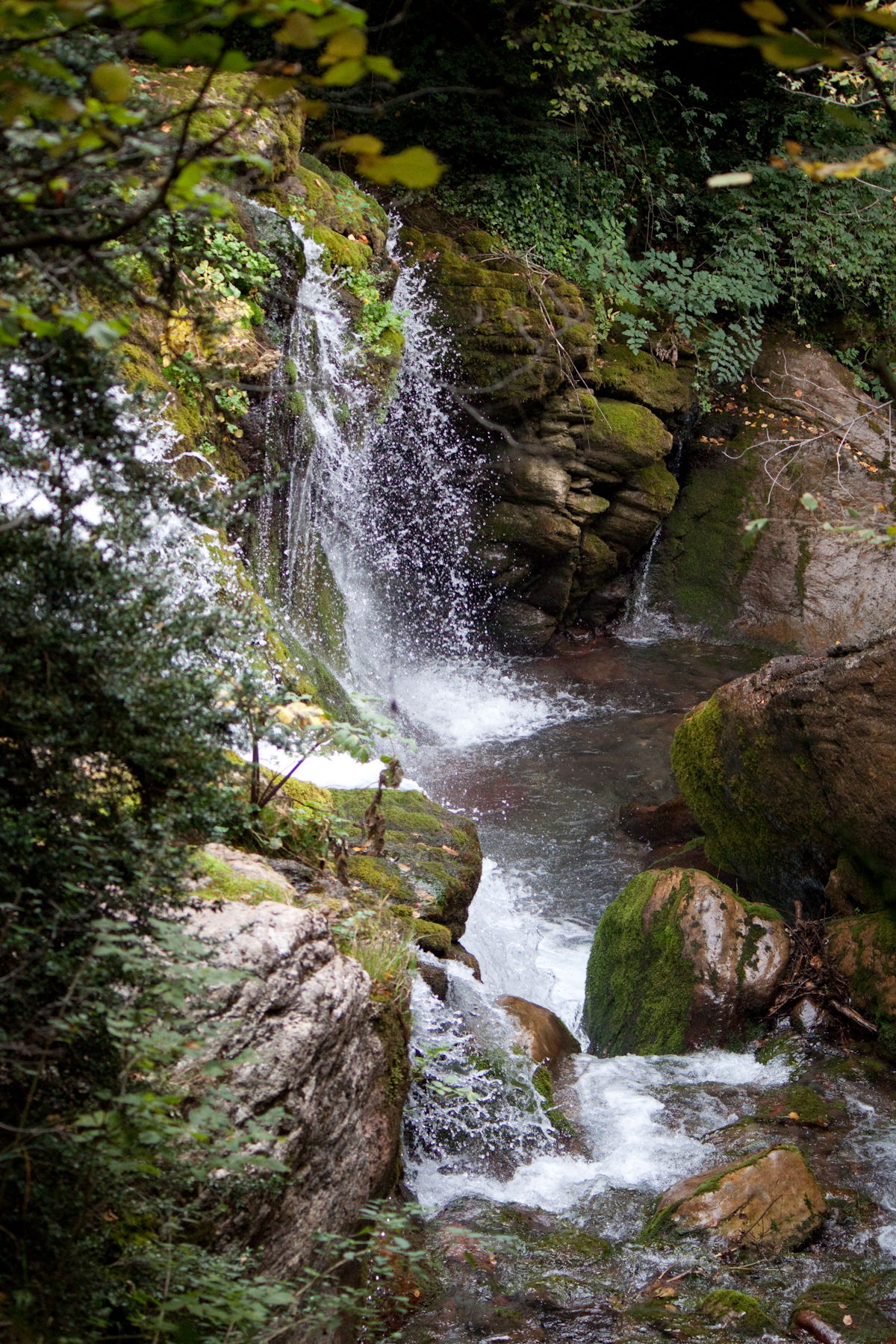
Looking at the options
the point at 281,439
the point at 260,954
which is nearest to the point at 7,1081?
the point at 260,954

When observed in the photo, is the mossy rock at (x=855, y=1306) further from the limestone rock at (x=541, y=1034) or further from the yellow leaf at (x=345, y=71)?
the yellow leaf at (x=345, y=71)

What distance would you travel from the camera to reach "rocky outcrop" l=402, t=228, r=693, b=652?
35.6 ft

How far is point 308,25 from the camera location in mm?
1469

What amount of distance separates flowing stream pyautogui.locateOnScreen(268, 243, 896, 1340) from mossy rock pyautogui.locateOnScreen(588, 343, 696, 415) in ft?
6.63

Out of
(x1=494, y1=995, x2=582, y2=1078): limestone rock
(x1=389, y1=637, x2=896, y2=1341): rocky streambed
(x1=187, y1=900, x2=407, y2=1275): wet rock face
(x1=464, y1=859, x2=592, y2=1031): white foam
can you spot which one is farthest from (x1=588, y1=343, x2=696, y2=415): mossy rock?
(x1=187, y1=900, x2=407, y2=1275): wet rock face

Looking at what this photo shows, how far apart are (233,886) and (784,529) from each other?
11.1 m

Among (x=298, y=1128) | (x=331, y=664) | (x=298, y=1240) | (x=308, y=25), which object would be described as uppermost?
(x=308, y=25)

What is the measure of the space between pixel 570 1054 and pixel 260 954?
122 inches

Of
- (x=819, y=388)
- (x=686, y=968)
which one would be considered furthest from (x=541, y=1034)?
(x=819, y=388)

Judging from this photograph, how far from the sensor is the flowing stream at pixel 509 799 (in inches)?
174

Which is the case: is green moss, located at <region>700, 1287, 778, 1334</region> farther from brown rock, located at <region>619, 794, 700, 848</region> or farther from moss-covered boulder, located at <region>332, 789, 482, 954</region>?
brown rock, located at <region>619, 794, 700, 848</region>

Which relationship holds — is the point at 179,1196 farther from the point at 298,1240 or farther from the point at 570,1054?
the point at 570,1054

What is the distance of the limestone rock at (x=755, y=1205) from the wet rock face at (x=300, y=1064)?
1.31m

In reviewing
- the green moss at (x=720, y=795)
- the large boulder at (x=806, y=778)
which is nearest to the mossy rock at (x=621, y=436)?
the green moss at (x=720, y=795)
